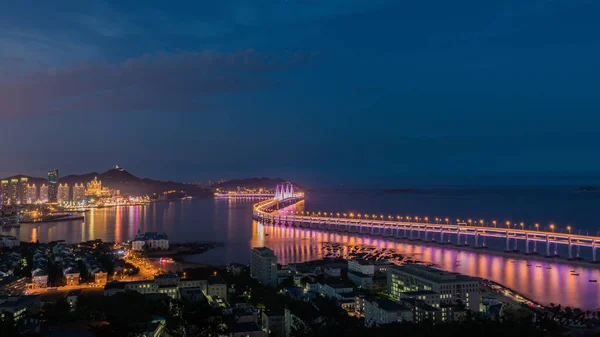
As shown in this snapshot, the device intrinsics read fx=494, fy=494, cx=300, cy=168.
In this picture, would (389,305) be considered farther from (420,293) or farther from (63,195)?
(63,195)

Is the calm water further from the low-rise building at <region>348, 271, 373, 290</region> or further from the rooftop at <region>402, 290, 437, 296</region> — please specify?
the low-rise building at <region>348, 271, 373, 290</region>

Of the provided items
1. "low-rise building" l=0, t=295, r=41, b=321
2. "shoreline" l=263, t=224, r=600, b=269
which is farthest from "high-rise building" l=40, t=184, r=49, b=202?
"low-rise building" l=0, t=295, r=41, b=321

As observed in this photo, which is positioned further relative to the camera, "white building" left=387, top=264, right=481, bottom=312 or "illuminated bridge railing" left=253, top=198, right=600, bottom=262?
"illuminated bridge railing" left=253, top=198, right=600, bottom=262

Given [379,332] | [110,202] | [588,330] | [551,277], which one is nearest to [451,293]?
[588,330]

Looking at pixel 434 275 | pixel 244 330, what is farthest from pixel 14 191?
pixel 244 330

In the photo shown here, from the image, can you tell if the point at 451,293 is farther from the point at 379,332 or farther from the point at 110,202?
the point at 110,202
